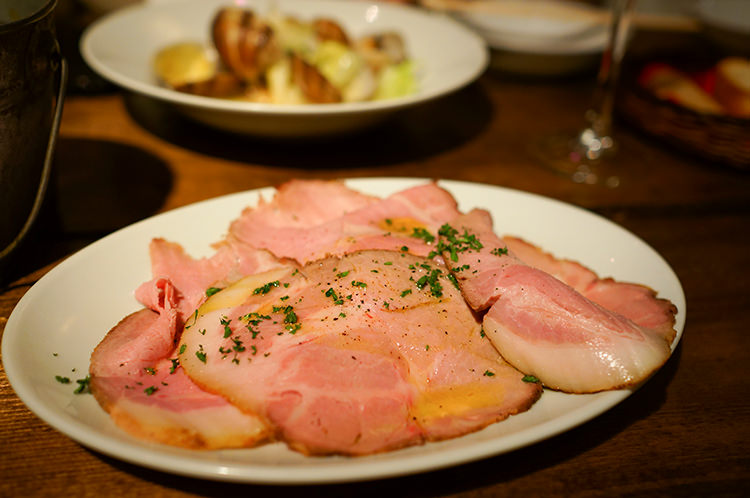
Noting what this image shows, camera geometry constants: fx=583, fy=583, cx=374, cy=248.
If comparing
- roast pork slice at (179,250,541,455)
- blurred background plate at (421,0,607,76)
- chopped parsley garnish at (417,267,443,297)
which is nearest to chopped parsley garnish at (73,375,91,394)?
Answer: roast pork slice at (179,250,541,455)

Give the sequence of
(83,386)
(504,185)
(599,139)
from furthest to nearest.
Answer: (599,139)
(504,185)
(83,386)

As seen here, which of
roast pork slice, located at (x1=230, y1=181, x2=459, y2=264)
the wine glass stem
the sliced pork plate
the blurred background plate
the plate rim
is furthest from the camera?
the blurred background plate

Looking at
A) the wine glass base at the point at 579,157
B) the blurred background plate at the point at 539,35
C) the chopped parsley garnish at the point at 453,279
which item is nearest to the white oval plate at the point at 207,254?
the chopped parsley garnish at the point at 453,279

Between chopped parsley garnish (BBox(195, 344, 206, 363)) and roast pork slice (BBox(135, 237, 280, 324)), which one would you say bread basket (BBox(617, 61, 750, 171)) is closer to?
roast pork slice (BBox(135, 237, 280, 324))

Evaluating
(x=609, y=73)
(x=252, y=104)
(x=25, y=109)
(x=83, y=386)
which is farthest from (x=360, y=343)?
(x=609, y=73)

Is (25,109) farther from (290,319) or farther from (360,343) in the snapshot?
(360,343)

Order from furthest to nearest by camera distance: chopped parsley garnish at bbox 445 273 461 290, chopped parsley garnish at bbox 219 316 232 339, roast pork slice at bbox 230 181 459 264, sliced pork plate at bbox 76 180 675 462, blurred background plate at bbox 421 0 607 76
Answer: blurred background plate at bbox 421 0 607 76 < roast pork slice at bbox 230 181 459 264 < chopped parsley garnish at bbox 445 273 461 290 < chopped parsley garnish at bbox 219 316 232 339 < sliced pork plate at bbox 76 180 675 462

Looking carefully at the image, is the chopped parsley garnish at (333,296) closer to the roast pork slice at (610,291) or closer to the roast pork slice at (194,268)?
the roast pork slice at (194,268)
